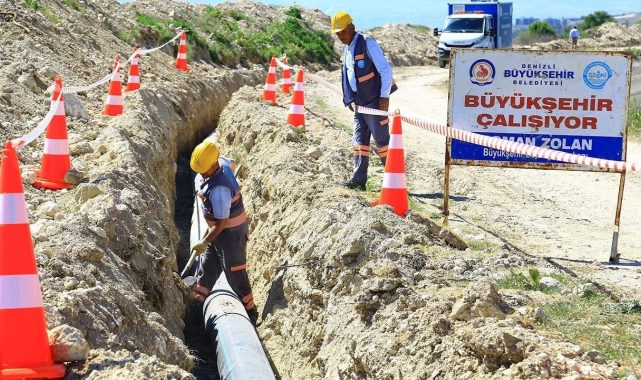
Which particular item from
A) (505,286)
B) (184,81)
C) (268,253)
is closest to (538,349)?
(505,286)

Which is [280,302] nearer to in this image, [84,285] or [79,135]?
[84,285]

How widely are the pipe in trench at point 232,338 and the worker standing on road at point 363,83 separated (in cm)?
198

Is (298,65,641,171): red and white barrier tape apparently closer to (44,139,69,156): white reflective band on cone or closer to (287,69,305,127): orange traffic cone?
(44,139,69,156): white reflective band on cone

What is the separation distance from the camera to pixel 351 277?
7047 mm

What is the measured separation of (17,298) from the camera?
4.80 m

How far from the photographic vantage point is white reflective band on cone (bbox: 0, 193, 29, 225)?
15.9 ft

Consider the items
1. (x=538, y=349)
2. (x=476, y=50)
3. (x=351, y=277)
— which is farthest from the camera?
(x=476, y=50)

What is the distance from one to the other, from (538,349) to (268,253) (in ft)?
17.6

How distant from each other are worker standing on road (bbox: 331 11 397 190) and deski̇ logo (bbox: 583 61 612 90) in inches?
88.5

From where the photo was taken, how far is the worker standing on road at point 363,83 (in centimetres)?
956

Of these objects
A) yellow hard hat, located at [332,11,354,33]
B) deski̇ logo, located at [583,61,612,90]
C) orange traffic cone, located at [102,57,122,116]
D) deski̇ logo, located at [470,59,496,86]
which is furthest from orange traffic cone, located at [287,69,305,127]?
deski̇ logo, located at [583,61,612,90]

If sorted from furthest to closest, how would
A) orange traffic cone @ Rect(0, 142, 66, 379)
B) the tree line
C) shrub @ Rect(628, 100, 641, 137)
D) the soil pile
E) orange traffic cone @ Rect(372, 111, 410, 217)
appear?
the tree line
shrub @ Rect(628, 100, 641, 137)
orange traffic cone @ Rect(372, 111, 410, 217)
the soil pile
orange traffic cone @ Rect(0, 142, 66, 379)

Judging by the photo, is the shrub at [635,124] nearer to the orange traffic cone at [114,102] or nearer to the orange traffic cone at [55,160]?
Result: the orange traffic cone at [114,102]

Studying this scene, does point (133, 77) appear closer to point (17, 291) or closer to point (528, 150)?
point (528, 150)
